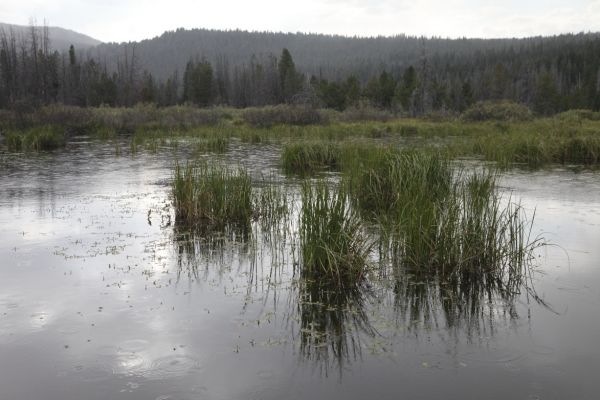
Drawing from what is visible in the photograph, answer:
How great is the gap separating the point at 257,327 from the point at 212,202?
467 centimetres

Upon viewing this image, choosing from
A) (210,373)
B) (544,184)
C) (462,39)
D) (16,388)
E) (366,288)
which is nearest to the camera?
(16,388)

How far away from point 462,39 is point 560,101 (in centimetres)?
12513

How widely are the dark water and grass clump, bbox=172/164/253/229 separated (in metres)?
0.61

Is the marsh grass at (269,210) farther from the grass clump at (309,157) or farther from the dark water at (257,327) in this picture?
the grass clump at (309,157)

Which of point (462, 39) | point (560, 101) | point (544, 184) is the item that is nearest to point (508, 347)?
point (544, 184)

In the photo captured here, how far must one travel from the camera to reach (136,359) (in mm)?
4785

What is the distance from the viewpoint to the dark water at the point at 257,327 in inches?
173

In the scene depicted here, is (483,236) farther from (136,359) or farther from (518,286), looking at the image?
(136,359)

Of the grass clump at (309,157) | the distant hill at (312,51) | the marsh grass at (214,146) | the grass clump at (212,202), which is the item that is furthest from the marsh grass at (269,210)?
Answer: the distant hill at (312,51)

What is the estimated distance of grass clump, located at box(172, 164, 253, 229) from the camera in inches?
382

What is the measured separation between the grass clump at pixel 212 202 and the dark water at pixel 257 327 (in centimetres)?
61

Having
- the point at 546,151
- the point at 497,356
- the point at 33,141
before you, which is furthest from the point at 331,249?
the point at 33,141

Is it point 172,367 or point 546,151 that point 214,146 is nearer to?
point 546,151

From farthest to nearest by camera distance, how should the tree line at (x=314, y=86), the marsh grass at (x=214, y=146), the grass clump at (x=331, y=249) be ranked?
the tree line at (x=314, y=86) < the marsh grass at (x=214, y=146) < the grass clump at (x=331, y=249)
